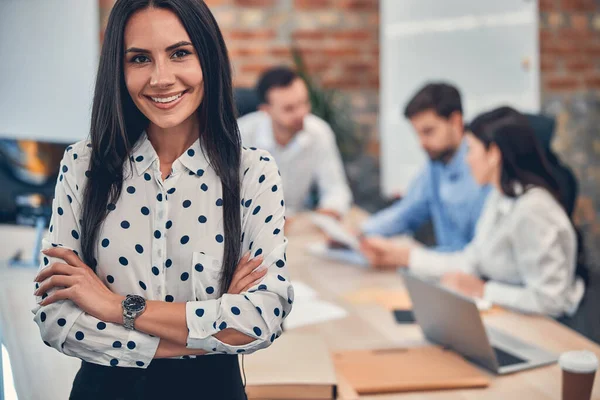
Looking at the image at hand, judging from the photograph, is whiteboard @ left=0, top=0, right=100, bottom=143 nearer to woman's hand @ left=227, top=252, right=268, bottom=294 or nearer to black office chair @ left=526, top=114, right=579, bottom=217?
woman's hand @ left=227, top=252, right=268, bottom=294

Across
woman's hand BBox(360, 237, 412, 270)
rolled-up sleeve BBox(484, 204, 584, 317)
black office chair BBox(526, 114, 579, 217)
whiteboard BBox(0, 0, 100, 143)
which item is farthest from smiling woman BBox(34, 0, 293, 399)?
black office chair BBox(526, 114, 579, 217)

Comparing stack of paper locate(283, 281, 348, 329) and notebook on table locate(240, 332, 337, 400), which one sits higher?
notebook on table locate(240, 332, 337, 400)

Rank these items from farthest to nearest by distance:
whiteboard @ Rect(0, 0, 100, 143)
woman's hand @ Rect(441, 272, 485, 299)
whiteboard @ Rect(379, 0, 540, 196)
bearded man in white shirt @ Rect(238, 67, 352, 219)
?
whiteboard @ Rect(379, 0, 540, 196) < bearded man in white shirt @ Rect(238, 67, 352, 219) < woman's hand @ Rect(441, 272, 485, 299) < whiteboard @ Rect(0, 0, 100, 143)

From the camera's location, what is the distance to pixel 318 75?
4.61 m

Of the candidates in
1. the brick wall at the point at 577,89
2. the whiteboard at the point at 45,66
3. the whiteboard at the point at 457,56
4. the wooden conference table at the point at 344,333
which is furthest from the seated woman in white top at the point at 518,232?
the brick wall at the point at 577,89

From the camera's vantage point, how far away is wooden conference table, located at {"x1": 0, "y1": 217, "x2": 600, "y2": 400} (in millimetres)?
1079

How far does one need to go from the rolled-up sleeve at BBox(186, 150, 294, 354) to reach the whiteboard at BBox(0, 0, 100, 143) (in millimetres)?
423

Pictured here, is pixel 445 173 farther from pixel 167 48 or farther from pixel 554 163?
pixel 167 48

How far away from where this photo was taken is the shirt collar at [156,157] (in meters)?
1.01

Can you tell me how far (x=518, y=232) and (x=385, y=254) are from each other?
Result: 1.89 feet

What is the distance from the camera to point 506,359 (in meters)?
1.52

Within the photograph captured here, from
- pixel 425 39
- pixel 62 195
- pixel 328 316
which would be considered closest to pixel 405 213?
pixel 328 316

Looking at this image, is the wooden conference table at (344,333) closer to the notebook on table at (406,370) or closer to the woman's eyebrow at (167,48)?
the notebook on table at (406,370)

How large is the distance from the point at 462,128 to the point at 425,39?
173 centimetres
